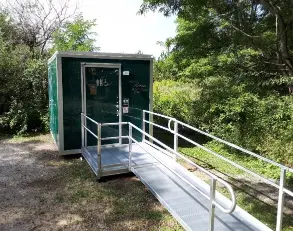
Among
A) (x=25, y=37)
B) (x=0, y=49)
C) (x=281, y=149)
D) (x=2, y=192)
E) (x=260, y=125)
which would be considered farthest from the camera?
(x=25, y=37)

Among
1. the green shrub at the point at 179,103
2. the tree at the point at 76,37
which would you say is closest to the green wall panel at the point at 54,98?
the green shrub at the point at 179,103

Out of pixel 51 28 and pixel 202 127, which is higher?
pixel 51 28

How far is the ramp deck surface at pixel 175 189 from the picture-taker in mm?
3027

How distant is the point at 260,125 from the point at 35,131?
7.05 metres

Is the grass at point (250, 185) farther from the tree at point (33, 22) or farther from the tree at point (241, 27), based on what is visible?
the tree at point (33, 22)

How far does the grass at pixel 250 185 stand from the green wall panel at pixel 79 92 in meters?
1.73

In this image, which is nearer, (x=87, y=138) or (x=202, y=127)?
(x=87, y=138)

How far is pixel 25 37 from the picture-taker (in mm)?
14328

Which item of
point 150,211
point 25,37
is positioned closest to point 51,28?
point 25,37

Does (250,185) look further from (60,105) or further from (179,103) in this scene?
(179,103)

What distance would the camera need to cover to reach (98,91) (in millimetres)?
5914

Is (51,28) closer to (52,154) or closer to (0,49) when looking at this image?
(0,49)

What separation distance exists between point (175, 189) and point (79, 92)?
3077 mm

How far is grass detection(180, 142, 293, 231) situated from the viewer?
3.65 metres
